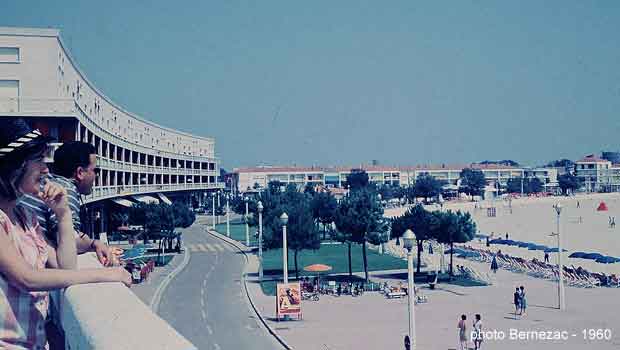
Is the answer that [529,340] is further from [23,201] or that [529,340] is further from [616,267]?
[616,267]

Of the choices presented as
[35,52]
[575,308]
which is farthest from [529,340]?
[35,52]

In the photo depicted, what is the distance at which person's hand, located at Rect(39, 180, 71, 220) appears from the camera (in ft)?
11.1

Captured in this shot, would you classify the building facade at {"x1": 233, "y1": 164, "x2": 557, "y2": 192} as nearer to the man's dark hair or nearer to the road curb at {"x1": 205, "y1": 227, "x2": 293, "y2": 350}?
the road curb at {"x1": 205, "y1": 227, "x2": 293, "y2": 350}

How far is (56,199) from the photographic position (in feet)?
11.3

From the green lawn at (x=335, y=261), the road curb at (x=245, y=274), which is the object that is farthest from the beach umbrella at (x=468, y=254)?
the road curb at (x=245, y=274)

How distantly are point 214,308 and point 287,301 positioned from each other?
4.38 metres

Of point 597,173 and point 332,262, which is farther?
point 597,173

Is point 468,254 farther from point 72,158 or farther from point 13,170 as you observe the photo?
point 13,170

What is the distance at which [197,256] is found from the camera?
47469mm

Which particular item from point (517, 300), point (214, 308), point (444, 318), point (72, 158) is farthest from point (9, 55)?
point (72, 158)

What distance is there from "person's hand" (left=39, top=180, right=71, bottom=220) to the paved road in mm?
10488

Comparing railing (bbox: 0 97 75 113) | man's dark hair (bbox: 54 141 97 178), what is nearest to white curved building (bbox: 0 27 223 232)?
railing (bbox: 0 97 75 113)

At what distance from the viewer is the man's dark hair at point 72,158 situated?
475 centimetres

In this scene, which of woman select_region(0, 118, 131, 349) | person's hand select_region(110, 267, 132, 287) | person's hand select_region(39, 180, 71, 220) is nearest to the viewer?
woman select_region(0, 118, 131, 349)
